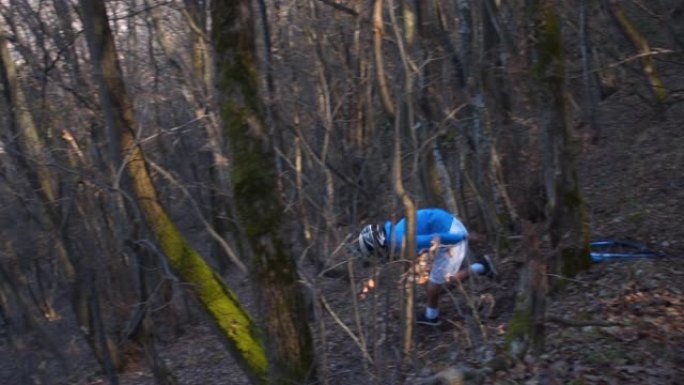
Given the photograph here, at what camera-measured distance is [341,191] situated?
512 inches

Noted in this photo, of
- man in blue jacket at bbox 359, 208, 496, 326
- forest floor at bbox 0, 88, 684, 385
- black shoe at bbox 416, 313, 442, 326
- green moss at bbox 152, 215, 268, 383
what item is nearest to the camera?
forest floor at bbox 0, 88, 684, 385

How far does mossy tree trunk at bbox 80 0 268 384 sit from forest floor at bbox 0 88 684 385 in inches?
29.8

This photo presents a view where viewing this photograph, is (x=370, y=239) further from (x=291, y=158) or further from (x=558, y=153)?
(x=291, y=158)

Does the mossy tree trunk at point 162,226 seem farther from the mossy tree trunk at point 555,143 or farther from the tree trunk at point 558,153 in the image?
the tree trunk at point 558,153

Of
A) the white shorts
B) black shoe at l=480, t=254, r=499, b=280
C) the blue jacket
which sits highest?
the blue jacket

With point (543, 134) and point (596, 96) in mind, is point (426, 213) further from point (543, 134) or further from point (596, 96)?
point (596, 96)

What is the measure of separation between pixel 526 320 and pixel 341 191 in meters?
6.19

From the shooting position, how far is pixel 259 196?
7.67 m

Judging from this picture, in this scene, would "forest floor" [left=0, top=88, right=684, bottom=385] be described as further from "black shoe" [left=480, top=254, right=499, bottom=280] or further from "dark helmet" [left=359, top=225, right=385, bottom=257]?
"dark helmet" [left=359, top=225, right=385, bottom=257]

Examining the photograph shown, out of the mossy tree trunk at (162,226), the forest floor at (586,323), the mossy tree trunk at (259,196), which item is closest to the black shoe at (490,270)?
the forest floor at (586,323)

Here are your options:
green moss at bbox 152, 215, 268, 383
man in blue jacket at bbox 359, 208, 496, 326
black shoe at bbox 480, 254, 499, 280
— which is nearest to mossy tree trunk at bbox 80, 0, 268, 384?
green moss at bbox 152, 215, 268, 383

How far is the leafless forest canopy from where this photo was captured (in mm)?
7762

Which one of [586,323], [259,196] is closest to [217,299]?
[259,196]

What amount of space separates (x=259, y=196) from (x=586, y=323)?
115 inches
